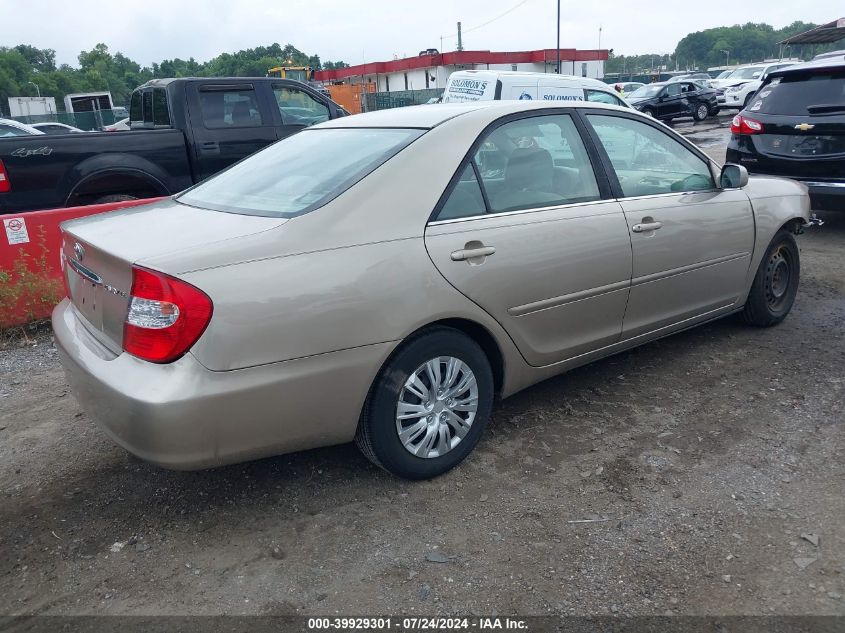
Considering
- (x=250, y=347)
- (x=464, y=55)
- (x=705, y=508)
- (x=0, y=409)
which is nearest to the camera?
(x=250, y=347)

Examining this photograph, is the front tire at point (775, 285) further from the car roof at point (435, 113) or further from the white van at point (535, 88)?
the white van at point (535, 88)

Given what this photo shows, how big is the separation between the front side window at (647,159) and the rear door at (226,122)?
459 cm

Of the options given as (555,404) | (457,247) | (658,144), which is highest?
(658,144)

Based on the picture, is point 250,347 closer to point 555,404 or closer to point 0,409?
point 555,404

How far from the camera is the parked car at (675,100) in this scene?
88.5 feet

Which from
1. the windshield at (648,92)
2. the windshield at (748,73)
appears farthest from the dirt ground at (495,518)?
the windshield at (748,73)

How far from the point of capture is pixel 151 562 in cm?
280

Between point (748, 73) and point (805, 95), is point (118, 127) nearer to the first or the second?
point (805, 95)

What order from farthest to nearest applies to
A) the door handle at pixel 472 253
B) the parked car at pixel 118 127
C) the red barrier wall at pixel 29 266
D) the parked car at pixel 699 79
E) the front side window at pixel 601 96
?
the parked car at pixel 699 79 < the front side window at pixel 601 96 < the parked car at pixel 118 127 < the red barrier wall at pixel 29 266 < the door handle at pixel 472 253

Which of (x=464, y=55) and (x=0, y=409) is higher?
(x=464, y=55)

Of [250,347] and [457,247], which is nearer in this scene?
[250,347]

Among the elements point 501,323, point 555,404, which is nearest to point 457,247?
point 501,323

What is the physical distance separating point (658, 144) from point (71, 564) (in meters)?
3.73

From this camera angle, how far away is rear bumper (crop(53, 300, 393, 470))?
258cm
